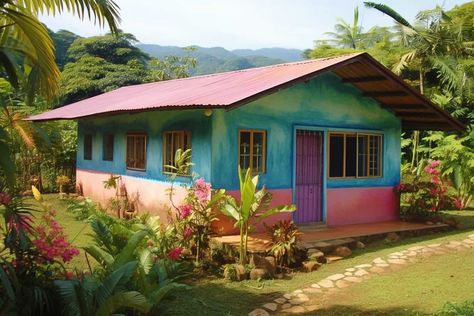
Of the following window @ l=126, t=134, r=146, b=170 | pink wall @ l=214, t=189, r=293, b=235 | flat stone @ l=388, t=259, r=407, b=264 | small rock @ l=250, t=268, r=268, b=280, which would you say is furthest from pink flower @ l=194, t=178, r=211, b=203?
window @ l=126, t=134, r=146, b=170

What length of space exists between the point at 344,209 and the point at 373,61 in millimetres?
3286

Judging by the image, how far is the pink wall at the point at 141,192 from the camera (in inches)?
412

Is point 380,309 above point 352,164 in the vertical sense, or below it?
below

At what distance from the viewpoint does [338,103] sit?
1073 centimetres

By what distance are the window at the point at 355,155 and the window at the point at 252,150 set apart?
180cm

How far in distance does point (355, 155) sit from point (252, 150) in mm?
2838

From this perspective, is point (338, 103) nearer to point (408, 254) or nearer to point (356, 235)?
point (356, 235)

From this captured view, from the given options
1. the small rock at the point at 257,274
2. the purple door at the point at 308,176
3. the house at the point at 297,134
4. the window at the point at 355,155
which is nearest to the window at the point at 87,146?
the house at the point at 297,134

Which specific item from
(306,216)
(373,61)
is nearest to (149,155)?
(306,216)

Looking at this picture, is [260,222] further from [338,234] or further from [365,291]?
[365,291]

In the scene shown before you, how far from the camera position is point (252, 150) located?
9594mm

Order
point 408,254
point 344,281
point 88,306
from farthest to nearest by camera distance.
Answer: point 408,254 < point 344,281 < point 88,306

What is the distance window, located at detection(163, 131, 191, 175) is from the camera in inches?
395

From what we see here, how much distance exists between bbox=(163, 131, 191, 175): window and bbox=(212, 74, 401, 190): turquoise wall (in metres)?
1.01
